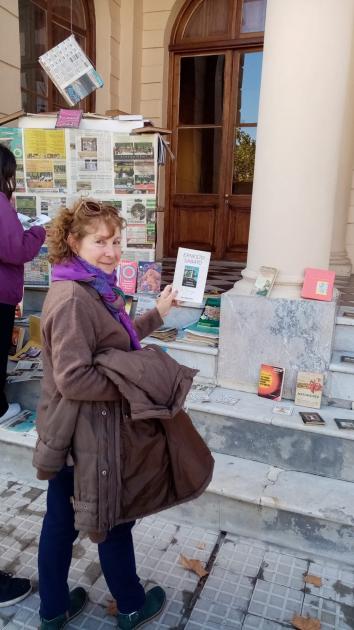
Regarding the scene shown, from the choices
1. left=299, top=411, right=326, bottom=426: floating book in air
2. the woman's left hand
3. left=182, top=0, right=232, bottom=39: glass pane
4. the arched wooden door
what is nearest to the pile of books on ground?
the woman's left hand

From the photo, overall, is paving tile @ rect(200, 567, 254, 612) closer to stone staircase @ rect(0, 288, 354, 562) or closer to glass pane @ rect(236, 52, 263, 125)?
stone staircase @ rect(0, 288, 354, 562)

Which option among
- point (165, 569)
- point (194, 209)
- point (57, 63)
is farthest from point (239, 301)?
point (194, 209)

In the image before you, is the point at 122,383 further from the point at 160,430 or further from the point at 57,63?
the point at 57,63

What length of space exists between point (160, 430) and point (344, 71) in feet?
8.30

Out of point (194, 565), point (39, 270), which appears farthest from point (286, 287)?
point (39, 270)

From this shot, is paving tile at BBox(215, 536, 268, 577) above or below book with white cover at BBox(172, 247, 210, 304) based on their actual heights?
below

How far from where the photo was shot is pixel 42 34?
16.8 feet

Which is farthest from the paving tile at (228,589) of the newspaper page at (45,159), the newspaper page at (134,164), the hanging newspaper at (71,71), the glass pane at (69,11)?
the glass pane at (69,11)

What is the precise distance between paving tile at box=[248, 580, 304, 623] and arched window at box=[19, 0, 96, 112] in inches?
193

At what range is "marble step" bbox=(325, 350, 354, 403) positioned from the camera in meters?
3.02

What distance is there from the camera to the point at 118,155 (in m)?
3.53

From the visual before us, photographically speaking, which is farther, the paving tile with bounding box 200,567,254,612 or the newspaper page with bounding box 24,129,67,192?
the newspaper page with bounding box 24,129,67,192

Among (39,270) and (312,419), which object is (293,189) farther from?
(39,270)

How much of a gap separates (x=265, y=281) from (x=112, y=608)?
2058 mm
